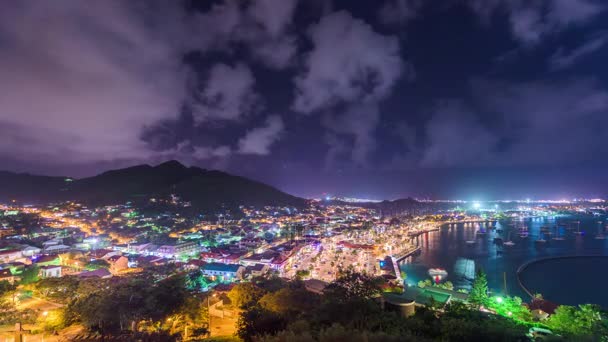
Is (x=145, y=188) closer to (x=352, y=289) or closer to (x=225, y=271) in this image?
(x=225, y=271)

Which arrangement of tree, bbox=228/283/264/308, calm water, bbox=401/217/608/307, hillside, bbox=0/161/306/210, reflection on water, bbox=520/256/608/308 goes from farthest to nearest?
hillside, bbox=0/161/306/210 < calm water, bbox=401/217/608/307 < reflection on water, bbox=520/256/608/308 < tree, bbox=228/283/264/308

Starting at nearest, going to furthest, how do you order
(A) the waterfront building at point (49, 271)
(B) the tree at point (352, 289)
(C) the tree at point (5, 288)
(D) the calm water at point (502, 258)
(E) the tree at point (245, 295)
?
1. (B) the tree at point (352, 289)
2. (C) the tree at point (5, 288)
3. (E) the tree at point (245, 295)
4. (A) the waterfront building at point (49, 271)
5. (D) the calm water at point (502, 258)

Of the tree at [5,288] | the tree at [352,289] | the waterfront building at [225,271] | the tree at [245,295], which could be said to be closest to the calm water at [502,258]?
the waterfront building at [225,271]

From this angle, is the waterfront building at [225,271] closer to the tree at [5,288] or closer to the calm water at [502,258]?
the tree at [5,288]

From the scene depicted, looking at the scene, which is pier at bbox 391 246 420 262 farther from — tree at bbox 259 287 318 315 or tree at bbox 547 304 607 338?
tree at bbox 259 287 318 315

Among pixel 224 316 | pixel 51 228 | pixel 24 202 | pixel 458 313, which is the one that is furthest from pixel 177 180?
pixel 458 313

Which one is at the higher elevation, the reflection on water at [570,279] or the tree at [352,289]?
the tree at [352,289]

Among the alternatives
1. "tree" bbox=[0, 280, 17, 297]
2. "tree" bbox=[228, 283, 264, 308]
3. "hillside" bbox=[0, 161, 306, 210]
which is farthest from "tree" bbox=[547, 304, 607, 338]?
"hillside" bbox=[0, 161, 306, 210]

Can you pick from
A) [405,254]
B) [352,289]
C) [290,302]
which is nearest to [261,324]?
[290,302]
